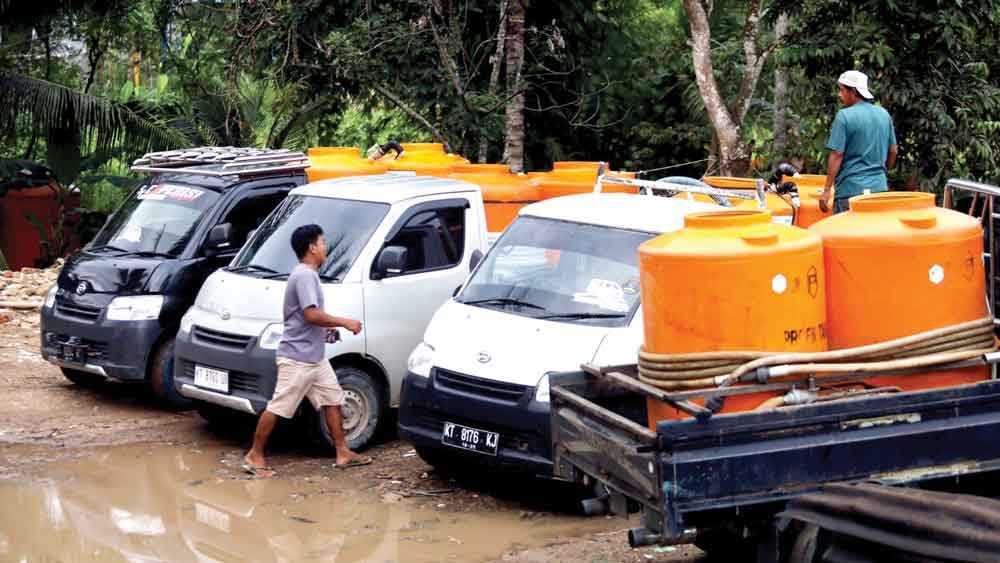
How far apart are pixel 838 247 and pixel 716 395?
956mm

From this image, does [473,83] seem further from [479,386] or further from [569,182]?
[479,386]

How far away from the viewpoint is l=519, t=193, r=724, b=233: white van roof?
826 centimetres

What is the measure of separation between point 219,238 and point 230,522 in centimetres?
325

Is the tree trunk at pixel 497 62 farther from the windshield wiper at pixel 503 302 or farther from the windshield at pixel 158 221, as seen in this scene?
the windshield wiper at pixel 503 302

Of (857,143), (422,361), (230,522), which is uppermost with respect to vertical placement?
(857,143)

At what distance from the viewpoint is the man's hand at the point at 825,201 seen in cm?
956

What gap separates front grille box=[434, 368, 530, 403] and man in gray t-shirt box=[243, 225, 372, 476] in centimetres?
83

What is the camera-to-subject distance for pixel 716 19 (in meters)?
18.7

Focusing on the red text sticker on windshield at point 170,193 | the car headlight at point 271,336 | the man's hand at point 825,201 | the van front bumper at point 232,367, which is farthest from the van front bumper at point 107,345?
the man's hand at point 825,201

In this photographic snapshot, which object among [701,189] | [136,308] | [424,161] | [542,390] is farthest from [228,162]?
[542,390]

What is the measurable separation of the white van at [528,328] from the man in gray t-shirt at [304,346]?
2.16 feet

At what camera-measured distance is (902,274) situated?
5840 mm

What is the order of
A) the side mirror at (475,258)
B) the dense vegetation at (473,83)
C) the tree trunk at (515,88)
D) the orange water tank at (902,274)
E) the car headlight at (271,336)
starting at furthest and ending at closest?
1. the tree trunk at (515,88)
2. the dense vegetation at (473,83)
3. the side mirror at (475,258)
4. the car headlight at (271,336)
5. the orange water tank at (902,274)

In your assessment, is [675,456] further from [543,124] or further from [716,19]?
[716,19]
